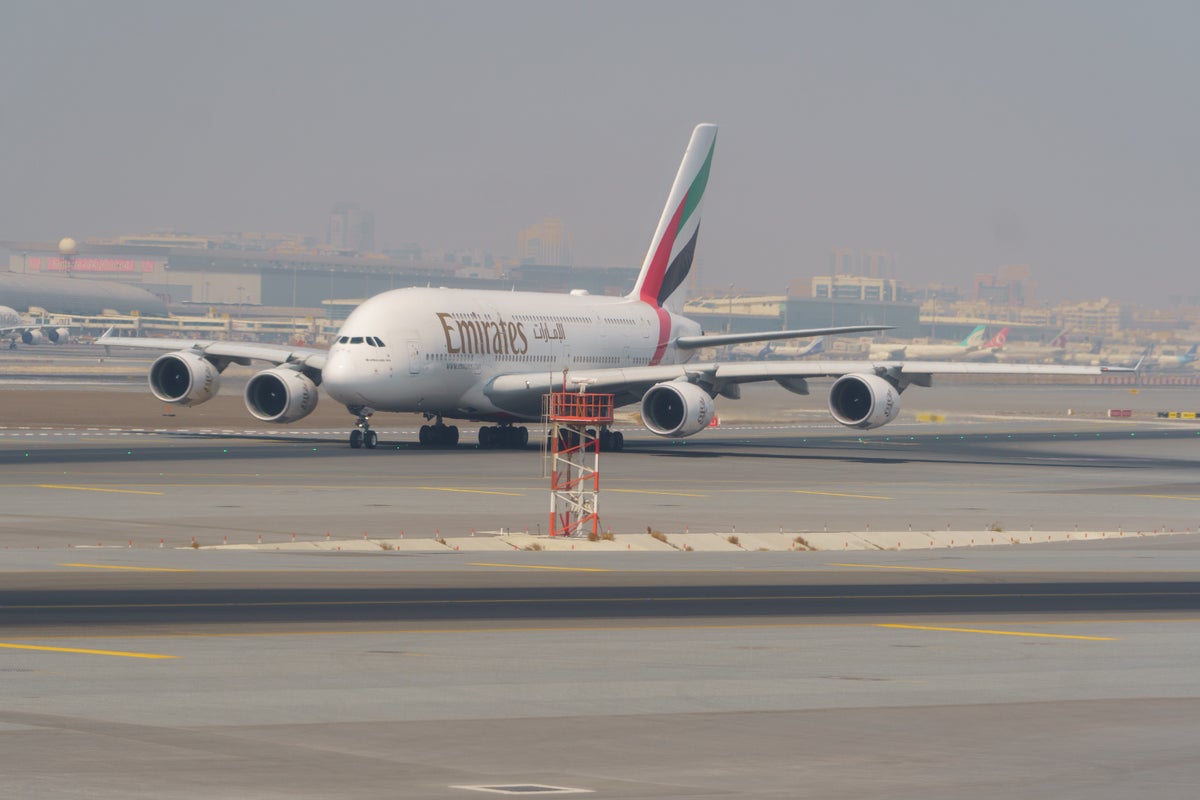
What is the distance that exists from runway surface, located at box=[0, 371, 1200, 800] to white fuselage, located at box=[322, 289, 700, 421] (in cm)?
1383

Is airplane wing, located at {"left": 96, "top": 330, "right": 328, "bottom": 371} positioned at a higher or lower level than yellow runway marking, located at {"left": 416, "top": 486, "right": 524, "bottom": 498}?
higher

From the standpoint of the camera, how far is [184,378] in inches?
2562

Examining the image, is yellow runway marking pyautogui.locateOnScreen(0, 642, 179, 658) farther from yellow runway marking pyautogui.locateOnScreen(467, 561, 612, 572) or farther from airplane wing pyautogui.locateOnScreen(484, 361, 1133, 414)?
airplane wing pyautogui.locateOnScreen(484, 361, 1133, 414)

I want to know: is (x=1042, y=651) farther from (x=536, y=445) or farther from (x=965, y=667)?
(x=536, y=445)

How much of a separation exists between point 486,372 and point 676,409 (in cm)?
716

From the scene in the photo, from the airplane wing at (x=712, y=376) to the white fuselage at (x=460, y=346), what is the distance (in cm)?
73

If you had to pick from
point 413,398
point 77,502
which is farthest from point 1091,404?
point 77,502

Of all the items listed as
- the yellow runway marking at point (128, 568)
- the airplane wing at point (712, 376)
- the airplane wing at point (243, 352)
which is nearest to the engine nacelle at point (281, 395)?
the airplane wing at point (243, 352)

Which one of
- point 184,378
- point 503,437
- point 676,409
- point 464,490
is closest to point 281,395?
point 184,378

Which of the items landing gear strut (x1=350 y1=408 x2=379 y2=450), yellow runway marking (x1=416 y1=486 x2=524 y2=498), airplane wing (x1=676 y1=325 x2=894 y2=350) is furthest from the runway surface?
airplane wing (x1=676 y1=325 x2=894 y2=350)

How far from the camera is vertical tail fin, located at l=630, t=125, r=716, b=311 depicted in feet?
249

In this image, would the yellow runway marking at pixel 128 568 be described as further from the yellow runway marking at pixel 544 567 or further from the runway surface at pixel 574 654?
the yellow runway marking at pixel 544 567

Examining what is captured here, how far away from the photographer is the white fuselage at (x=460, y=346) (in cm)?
5997

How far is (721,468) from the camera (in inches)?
2248
